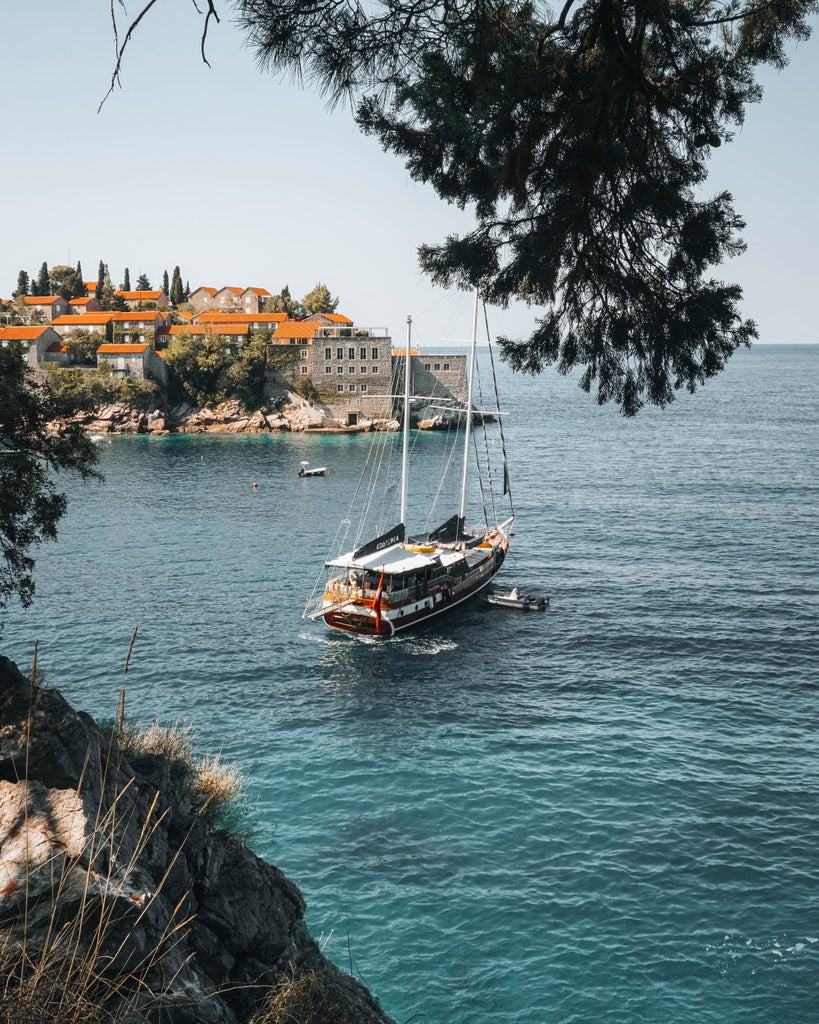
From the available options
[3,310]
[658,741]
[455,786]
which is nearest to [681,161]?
[455,786]

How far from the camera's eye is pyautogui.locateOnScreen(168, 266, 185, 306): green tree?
560ft

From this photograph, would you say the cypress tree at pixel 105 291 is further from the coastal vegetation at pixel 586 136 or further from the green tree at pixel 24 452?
the coastal vegetation at pixel 586 136

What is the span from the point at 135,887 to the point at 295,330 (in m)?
124

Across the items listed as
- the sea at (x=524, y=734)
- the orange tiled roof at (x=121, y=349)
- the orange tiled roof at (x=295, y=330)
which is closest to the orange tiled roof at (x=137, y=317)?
the orange tiled roof at (x=121, y=349)

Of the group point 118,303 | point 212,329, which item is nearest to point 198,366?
point 212,329

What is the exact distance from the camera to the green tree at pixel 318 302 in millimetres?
147125

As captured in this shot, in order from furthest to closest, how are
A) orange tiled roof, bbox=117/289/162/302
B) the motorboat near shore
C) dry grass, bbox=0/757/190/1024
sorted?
orange tiled roof, bbox=117/289/162/302
the motorboat near shore
dry grass, bbox=0/757/190/1024

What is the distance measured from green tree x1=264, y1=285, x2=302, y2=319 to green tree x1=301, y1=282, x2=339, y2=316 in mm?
1217

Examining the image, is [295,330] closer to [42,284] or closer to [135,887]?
[42,284]

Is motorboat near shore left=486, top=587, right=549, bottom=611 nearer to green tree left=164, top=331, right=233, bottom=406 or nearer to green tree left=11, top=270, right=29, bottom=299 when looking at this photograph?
green tree left=164, top=331, right=233, bottom=406

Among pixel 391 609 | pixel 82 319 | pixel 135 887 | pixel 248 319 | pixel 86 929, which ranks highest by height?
pixel 248 319

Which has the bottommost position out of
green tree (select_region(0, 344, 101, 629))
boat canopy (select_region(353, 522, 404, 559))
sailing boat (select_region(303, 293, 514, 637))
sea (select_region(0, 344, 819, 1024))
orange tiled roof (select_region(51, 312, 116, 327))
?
sea (select_region(0, 344, 819, 1024))

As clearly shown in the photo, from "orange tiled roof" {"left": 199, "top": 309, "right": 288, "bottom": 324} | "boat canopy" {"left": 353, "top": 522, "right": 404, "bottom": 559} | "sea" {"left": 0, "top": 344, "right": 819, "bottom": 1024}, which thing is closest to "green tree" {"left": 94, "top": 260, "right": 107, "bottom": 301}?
"orange tiled roof" {"left": 199, "top": 309, "right": 288, "bottom": 324}

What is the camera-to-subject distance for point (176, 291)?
171m
